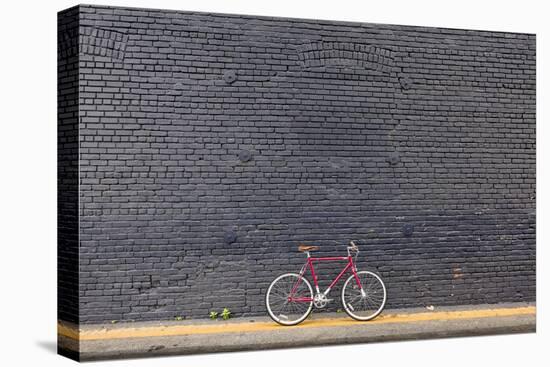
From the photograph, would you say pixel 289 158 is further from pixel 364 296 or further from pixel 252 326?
pixel 252 326

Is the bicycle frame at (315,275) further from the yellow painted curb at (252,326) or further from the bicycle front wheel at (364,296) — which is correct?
the yellow painted curb at (252,326)

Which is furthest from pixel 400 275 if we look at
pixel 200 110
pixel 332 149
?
pixel 200 110

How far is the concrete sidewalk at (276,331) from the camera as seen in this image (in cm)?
1405

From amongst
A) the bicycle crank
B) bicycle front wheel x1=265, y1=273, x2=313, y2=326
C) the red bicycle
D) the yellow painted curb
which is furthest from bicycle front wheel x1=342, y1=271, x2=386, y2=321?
bicycle front wheel x1=265, y1=273, x2=313, y2=326

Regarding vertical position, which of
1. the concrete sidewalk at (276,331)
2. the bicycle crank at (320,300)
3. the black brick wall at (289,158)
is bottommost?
the concrete sidewalk at (276,331)

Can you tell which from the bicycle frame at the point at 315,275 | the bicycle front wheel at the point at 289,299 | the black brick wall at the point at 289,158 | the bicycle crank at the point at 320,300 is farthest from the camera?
the bicycle crank at the point at 320,300

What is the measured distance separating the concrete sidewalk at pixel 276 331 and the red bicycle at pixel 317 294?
0.13 meters

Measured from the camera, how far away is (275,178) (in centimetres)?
1495

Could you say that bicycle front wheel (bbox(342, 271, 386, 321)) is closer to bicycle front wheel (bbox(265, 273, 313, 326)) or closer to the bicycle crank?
the bicycle crank

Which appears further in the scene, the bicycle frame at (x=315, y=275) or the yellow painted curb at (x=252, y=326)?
the bicycle frame at (x=315, y=275)

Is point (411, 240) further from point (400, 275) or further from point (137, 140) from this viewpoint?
point (137, 140)

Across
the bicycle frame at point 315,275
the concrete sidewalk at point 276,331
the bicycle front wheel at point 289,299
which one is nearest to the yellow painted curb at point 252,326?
the concrete sidewalk at point 276,331

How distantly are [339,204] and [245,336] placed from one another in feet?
6.90

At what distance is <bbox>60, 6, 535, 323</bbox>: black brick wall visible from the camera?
14.2m
